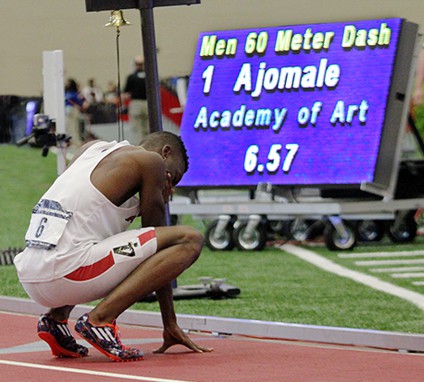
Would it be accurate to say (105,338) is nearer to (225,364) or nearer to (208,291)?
(225,364)

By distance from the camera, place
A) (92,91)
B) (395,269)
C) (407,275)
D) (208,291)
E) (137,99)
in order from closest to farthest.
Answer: (208,291), (407,275), (395,269), (137,99), (92,91)

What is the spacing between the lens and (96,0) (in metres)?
10.6

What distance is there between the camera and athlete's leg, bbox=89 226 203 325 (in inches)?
289

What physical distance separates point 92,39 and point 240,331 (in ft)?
50.3

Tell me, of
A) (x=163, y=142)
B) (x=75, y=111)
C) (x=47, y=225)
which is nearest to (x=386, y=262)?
(x=163, y=142)

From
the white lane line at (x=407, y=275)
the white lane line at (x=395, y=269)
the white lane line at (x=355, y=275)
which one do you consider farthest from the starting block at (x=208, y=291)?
the white lane line at (x=395, y=269)

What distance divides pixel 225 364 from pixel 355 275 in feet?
21.3

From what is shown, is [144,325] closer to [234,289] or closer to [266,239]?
[234,289]

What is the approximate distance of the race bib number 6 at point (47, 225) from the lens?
7.29 metres

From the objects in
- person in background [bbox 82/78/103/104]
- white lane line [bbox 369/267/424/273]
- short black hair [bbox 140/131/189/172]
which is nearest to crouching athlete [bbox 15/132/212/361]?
short black hair [bbox 140/131/189/172]

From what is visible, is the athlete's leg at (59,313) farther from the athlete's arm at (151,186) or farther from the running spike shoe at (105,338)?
the athlete's arm at (151,186)

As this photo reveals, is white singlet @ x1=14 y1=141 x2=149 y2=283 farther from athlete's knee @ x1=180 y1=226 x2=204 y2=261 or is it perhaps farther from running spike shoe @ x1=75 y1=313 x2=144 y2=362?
running spike shoe @ x1=75 y1=313 x2=144 y2=362

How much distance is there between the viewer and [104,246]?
24.2ft

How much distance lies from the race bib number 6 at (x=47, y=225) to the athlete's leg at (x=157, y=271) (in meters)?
0.46
